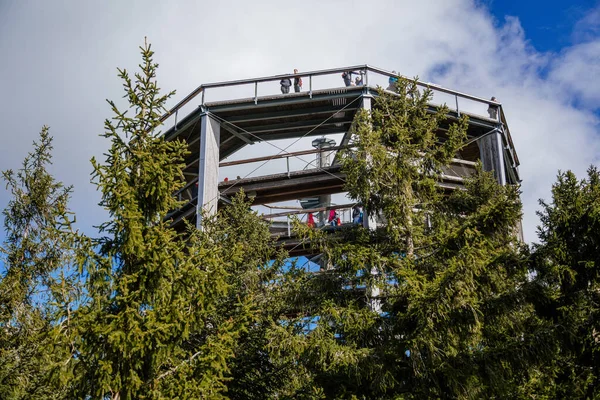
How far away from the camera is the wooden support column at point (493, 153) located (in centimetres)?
2589

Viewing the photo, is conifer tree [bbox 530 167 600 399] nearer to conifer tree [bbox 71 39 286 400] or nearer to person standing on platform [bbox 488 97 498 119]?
conifer tree [bbox 71 39 286 400]

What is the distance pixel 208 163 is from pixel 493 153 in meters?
10.2

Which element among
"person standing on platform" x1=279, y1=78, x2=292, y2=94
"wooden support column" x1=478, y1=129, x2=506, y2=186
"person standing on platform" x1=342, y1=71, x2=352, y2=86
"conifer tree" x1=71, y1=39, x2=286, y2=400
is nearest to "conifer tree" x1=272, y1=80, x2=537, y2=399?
"conifer tree" x1=71, y1=39, x2=286, y2=400

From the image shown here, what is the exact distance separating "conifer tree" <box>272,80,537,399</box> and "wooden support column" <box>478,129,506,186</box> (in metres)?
10.0

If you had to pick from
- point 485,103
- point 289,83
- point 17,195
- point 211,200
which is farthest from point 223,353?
point 485,103

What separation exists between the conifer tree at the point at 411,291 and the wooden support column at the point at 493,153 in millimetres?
10036

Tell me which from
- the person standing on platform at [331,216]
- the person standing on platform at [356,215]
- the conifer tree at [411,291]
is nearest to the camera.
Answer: the conifer tree at [411,291]

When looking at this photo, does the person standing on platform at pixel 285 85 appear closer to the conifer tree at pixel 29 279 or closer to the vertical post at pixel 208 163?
the vertical post at pixel 208 163

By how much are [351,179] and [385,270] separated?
2.03 metres

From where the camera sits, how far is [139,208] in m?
11.9

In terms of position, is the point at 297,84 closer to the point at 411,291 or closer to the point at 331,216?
the point at 331,216

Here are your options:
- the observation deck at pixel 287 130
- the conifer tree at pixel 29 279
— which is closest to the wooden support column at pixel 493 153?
the observation deck at pixel 287 130

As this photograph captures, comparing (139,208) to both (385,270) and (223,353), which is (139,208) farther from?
(385,270)

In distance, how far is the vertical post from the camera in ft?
80.8
